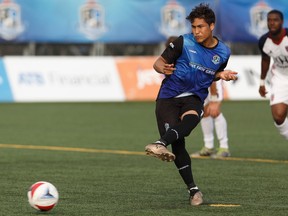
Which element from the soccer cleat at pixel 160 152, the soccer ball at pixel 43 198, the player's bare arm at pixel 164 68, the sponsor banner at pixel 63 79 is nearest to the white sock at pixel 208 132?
the player's bare arm at pixel 164 68

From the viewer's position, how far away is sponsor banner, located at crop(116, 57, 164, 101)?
30438 mm

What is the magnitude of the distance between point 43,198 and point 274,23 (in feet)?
21.7

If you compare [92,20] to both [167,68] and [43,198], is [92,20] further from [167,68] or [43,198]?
[43,198]

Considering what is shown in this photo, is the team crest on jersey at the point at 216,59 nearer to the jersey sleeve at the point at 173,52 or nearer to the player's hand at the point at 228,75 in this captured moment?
the player's hand at the point at 228,75

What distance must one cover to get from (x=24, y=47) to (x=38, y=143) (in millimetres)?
14921

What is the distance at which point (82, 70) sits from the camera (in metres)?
29.7

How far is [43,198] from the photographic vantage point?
9.60 m

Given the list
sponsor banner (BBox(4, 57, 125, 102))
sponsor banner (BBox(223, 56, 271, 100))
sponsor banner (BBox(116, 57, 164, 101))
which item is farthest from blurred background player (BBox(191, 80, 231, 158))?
sponsor banner (BBox(223, 56, 271, 100))

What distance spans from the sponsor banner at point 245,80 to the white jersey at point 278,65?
14.9 m

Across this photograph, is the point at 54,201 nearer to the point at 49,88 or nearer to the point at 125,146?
the point at 125,146

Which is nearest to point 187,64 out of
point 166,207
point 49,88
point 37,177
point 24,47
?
point 166,207

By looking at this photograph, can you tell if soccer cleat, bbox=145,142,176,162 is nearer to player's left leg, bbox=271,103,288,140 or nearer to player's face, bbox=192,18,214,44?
player's face, bbox=192,18,214,44

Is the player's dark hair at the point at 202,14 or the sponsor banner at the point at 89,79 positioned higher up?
the sponsor banner at the point at 89,79

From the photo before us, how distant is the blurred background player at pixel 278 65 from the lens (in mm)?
15367
